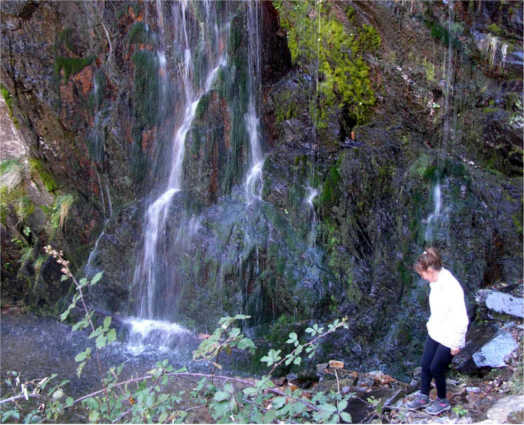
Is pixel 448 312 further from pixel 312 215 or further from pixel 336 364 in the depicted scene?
pixel 312 215

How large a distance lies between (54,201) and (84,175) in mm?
700

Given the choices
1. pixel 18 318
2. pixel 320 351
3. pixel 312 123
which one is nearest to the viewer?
pixel 320 351

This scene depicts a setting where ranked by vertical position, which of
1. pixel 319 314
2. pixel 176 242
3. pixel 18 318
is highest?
pixel 176 242

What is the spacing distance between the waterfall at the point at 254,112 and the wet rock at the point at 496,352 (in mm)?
3543

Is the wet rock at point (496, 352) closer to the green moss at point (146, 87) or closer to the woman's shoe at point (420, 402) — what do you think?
the woman's shoe at point (420, 402)

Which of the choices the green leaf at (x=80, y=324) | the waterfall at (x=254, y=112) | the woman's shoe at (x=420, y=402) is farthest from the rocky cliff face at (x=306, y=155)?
the green leaf at (x=80, y=324)

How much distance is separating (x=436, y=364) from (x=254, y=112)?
4.64 m

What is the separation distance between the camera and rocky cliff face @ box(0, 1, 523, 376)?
18.0ft

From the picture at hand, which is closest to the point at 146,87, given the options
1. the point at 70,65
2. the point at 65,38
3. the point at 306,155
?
the point at 70,65

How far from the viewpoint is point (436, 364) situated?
3.48m

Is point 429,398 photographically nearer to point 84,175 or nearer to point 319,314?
point 319,314

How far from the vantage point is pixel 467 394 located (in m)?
3.97

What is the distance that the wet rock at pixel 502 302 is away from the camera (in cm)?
494

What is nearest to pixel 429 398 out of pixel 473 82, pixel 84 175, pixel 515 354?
pixel 515 354
